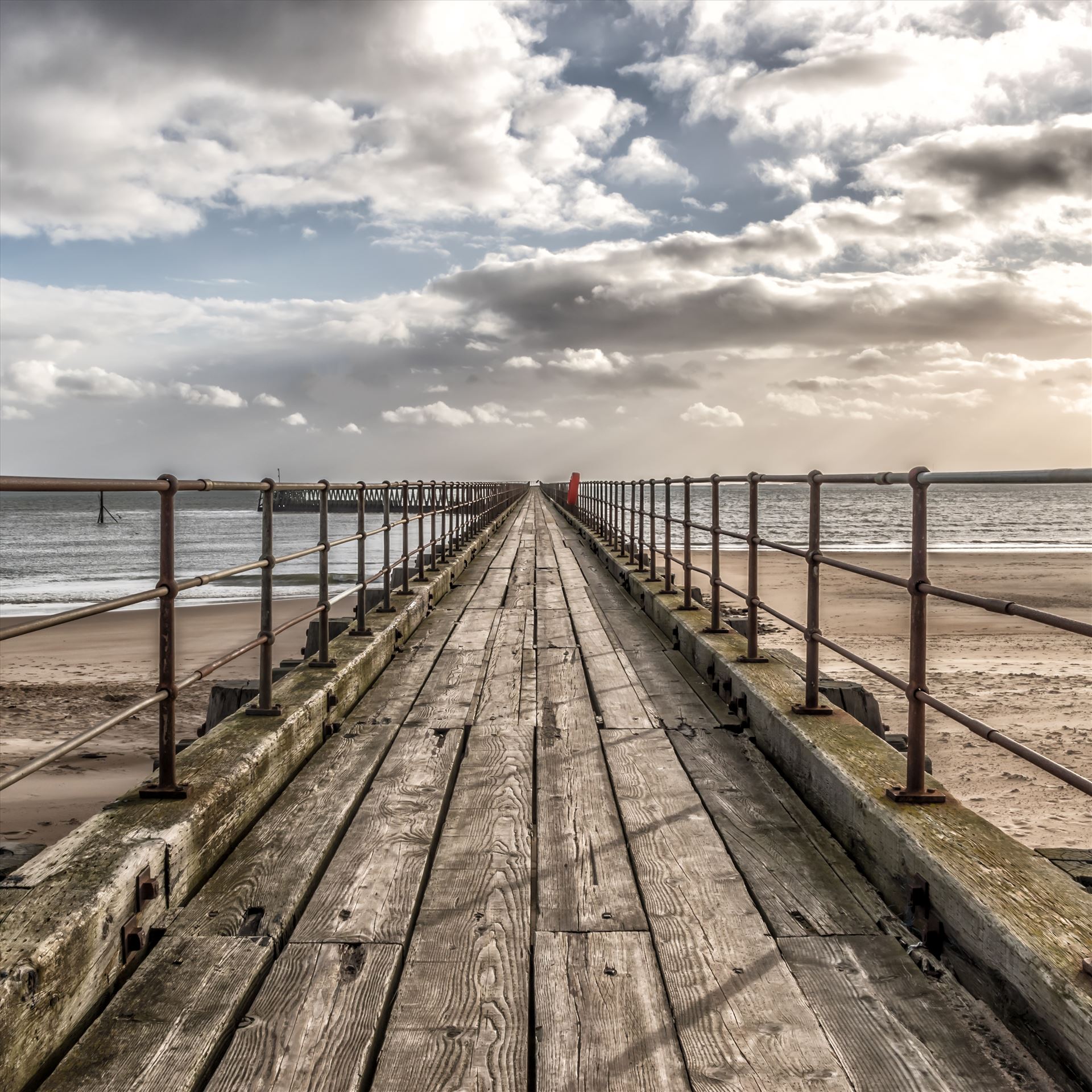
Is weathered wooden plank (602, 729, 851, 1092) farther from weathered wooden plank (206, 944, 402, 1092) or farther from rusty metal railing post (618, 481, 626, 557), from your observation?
rusty metal railing post (618, 481, 626, 557)

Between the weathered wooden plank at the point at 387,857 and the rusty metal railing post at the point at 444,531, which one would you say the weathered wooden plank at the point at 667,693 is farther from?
the rusty metal railing post at the point at 444,531

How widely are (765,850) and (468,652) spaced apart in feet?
11.2

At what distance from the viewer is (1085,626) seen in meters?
1.92

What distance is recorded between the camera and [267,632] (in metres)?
3.65

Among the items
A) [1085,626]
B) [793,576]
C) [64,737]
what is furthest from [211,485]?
[793,576]

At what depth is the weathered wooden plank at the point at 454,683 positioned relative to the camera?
4379 mm

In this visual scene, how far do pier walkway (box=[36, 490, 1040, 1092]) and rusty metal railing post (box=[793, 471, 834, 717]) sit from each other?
1.07 ft

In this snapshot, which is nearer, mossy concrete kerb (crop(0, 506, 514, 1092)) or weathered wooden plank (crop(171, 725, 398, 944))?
mossy concrete kerb (crop(0, 506, 514, 1092))

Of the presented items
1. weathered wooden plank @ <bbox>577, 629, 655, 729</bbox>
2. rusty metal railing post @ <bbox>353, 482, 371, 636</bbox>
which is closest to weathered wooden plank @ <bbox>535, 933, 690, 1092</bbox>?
weathered wooden plank @ <bbox>577, 629, 655, 729</bbox>

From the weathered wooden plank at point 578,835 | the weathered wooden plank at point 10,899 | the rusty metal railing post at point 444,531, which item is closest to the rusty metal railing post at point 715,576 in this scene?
the weathered wooden plank at point 578,835

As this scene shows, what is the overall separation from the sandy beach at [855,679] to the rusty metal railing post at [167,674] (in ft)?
9.80

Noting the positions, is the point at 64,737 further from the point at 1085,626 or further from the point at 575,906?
the point at 1085,626

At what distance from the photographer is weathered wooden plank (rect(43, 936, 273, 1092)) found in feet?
5.84

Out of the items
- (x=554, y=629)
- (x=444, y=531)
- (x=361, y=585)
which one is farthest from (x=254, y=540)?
(x=361, y=585)
